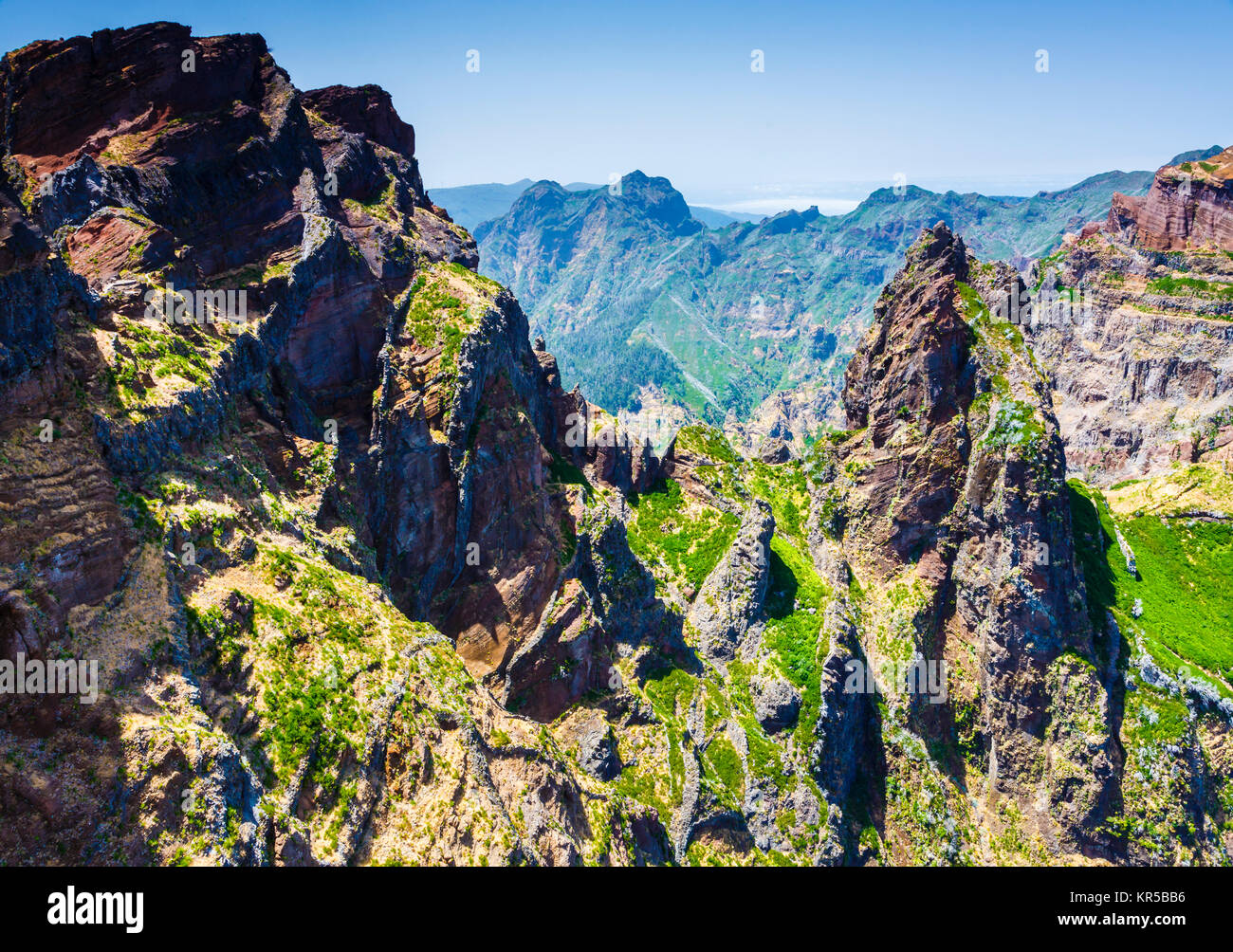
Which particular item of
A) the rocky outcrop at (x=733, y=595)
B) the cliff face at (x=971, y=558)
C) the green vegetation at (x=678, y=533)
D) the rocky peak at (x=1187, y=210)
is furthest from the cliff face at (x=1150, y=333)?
the rocky outcrop at (x=733, y=595)

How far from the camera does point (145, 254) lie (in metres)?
48.3

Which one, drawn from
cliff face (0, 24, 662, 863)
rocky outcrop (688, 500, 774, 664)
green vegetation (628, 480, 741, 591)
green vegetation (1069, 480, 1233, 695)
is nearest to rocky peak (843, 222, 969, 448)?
rocky outcrop (688, 500, 774, 664)

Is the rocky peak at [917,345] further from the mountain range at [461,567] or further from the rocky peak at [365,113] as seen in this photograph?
the rocky peak at [365,113]

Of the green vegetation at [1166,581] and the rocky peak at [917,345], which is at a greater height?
the rocky peak at [917,345]

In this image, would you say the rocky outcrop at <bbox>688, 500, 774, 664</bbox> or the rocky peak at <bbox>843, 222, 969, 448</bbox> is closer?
the rocky outcrop at <bbox>688, 500, 774, 664</bbox>

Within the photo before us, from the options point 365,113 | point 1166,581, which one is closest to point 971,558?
point 1166,581

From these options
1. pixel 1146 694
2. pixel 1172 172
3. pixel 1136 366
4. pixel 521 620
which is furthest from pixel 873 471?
pixel 1172 172

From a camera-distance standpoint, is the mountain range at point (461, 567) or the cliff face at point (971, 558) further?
the cliff face at point (971, 558)

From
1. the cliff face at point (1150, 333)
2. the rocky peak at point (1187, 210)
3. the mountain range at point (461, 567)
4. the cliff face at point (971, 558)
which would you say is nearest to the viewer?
the mountain range at point (461, 567)

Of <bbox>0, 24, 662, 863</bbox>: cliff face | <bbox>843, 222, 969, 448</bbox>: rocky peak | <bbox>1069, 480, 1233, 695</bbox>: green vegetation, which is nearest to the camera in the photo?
<bbox>0, 24, 662, 863</bbox>: cliff face

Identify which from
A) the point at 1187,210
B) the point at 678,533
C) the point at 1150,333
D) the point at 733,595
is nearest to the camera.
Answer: the point at 733,595

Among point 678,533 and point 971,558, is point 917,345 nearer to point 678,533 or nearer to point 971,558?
point 971,558

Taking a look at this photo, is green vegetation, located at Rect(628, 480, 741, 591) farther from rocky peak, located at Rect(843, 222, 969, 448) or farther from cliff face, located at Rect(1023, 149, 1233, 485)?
cliff face, located at Rect(1023, 149, 1233, 485)

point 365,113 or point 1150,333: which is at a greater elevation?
point 365,113
